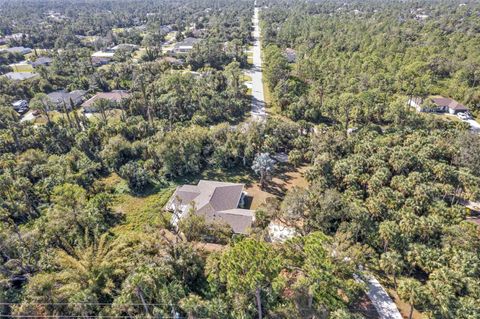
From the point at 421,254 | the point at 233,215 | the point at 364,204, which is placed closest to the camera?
the point at 421,254

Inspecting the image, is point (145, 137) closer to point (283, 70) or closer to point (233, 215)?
point (233, 215)

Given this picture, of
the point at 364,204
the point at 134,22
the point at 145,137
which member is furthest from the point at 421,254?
the point at 134,22

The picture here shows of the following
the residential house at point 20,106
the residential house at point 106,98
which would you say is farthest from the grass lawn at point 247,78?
the residential house at point 20,106

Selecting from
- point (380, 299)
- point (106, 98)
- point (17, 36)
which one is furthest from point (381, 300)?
point (17, 36)

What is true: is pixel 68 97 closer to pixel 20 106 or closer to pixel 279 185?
pixel 20 106

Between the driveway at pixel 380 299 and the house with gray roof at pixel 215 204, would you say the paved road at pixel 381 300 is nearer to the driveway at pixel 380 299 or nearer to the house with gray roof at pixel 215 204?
the driveway at pixel 380 299

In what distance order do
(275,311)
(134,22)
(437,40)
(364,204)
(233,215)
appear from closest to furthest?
(275,311) < (364,204) < (233,215) < (437,40) < (134,22)

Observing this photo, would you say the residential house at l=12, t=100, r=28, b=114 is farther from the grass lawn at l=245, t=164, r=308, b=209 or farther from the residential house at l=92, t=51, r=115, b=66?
the grass lawn at l=245, t=164, r=308, b=209

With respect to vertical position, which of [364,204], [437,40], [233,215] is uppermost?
[437,40]
